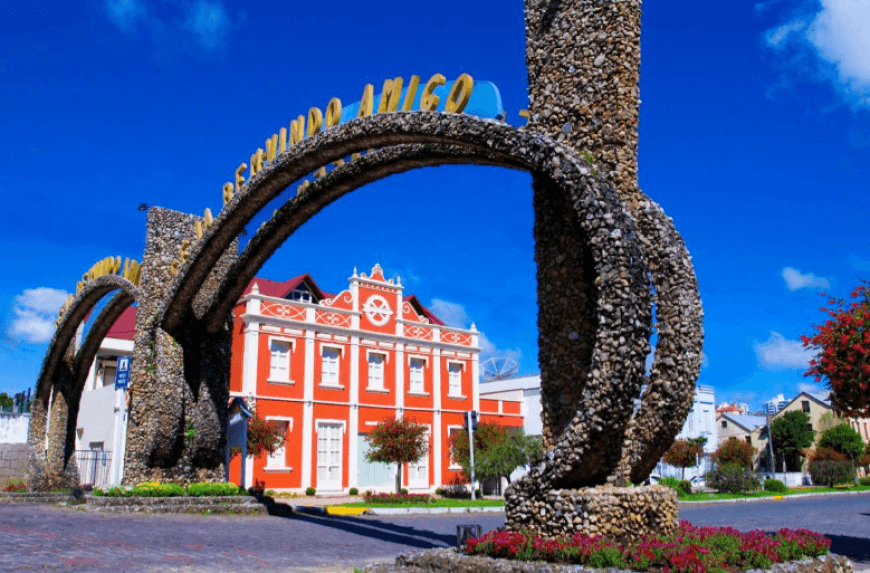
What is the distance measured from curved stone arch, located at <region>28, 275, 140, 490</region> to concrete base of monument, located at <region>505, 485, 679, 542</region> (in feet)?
54.0

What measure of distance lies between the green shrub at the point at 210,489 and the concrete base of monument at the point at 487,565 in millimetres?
9046

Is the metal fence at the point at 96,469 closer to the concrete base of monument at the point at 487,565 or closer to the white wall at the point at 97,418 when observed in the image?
the white wall at the point at 97,418

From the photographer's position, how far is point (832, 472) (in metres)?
47.0

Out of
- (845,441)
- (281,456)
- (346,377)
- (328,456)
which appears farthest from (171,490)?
(845,441)

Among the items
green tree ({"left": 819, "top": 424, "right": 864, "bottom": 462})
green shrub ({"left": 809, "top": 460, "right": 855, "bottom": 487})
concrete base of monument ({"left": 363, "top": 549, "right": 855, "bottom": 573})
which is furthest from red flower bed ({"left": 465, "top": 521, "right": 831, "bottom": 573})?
green tree ({"left": 819, "top": 424, "right": 864, "bottom": 462})

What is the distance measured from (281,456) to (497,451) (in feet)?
28.4

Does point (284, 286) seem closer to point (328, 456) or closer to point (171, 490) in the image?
point (328, 456)

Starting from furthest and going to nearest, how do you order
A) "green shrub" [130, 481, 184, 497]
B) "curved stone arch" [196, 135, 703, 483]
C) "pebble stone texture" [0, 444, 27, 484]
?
1. "pebble stone texture" [0, 444, 27, 484]
2. "green shrub" [130, 481, 184, 497]
3. "curved stone arch" [196, 135, 703, 483]

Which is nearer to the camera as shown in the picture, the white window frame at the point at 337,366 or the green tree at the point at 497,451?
the green tree at the point at 497,451

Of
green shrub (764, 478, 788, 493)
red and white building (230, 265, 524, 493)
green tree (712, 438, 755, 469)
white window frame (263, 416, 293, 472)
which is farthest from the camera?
green tree (712, 438, 755, 469)

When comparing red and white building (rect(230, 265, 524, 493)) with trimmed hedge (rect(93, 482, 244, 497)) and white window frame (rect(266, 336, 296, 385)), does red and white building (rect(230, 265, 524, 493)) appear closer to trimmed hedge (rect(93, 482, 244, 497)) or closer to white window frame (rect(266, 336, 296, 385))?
white window frame (rect(266, 336, 296, 385))

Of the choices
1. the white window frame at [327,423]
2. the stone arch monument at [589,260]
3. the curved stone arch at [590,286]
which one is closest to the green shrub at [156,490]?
the stone arch monument at [589,260]

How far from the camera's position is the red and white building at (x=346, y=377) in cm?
2986

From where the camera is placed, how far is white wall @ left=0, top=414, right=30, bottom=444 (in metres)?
31.3
